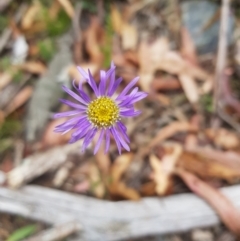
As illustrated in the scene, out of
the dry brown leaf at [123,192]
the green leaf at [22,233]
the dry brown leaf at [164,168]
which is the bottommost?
the green leaf at [22,233]

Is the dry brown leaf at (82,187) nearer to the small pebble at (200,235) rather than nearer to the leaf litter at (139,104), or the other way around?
the leaf litter at (139,104)

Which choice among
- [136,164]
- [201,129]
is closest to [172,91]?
[201,129]

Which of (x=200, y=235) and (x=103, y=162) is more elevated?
(x=103, y=162)

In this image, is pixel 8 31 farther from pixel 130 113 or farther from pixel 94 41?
pixel 130 113

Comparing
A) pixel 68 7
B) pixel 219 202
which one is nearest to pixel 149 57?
pixel 68 7

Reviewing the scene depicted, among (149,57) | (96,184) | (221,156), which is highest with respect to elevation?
(149,57)

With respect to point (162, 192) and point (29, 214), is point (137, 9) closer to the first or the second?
point (162, 192)

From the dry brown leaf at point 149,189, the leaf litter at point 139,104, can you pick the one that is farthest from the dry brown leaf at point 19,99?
the dry brown leaf at point 149,189
